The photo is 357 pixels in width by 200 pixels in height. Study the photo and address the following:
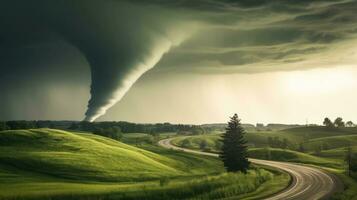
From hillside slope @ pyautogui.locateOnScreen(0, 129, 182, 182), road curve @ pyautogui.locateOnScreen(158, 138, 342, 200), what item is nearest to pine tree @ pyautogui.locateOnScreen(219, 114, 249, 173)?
road curve @ pyautogui.locateOnScreen(158, 138, 342, 200)

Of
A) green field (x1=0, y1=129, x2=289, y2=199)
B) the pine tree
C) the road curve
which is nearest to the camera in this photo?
green field (x1=0, y1=129, x2=289, y2=199)

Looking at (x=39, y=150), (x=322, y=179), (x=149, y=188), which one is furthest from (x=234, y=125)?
(x=39, y=150)

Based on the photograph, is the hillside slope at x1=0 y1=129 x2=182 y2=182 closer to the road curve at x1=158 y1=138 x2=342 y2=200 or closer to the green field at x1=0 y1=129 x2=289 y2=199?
the green field at x1=0 y1=129 x2=289 y2=199

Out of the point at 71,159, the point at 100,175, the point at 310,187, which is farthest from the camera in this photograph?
the point at 71,159

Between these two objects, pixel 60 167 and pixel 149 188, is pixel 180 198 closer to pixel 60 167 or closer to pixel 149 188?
pixel 149 188

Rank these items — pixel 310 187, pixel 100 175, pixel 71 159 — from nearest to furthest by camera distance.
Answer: pixel 310 187, pixel 100 175, pixel 71 159

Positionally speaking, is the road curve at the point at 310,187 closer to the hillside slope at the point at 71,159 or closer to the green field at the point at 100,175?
the green field at the point at 100,175

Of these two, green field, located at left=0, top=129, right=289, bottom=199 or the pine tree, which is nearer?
green field, located at left=0, top=129, right=289, bottom=199

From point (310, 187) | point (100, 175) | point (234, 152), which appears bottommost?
point (310, 187)

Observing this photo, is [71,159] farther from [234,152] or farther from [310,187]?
[310,187]

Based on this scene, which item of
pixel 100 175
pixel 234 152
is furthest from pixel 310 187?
pixel 100 175
